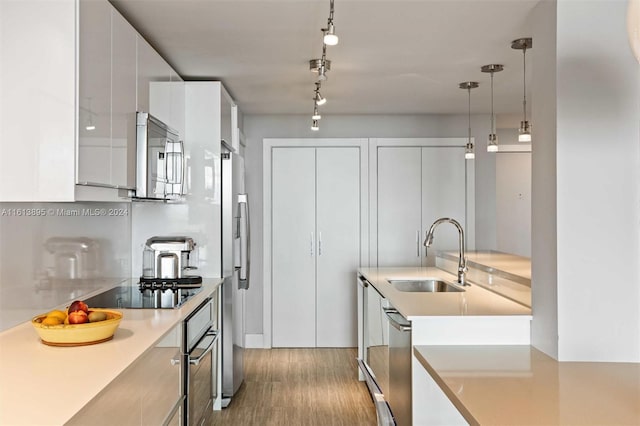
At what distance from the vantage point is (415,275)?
14.7 feet

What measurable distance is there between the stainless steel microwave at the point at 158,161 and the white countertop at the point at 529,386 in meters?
1.60

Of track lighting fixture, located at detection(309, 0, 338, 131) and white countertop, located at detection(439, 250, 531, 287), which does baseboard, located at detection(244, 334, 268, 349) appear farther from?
track lighting fixture, located at detection(309, 0, 338, 131)

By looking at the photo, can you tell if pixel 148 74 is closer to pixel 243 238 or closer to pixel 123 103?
pixel 123 103

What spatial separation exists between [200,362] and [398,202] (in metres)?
3.28

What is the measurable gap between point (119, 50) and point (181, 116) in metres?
1.32

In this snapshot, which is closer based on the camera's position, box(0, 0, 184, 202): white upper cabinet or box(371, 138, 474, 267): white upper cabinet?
box(0, 0, 184, 202): white upper cabinet

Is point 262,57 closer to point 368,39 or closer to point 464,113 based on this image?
point 368,39

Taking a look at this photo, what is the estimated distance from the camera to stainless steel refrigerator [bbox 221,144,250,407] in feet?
13.8

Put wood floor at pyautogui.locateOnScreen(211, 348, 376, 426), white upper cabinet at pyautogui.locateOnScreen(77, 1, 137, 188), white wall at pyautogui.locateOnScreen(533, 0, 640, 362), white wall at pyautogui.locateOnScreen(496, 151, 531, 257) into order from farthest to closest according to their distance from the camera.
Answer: white wall at pyautogui.locateOnScreen(496, 151, 531, 257) → wood floor at pyautogui.locateOnScreen(211, 348, 376, 426) → white wall at pyautogui.locateOnScreen(533, 0, 640, 362) → white upper cabinet at pyautogui.locateOnScreen(77, 1, 137, 188)

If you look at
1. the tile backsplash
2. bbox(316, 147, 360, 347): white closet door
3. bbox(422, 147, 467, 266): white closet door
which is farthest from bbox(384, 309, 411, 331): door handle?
bbox(422, 147, 467, 266): white closet door

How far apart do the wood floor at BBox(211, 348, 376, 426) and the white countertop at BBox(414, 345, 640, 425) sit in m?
1.63

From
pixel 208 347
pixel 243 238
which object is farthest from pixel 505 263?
pixel 208 347

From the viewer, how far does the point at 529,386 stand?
198 cm

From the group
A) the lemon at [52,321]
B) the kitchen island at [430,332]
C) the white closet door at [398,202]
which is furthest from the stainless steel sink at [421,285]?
the lemon at [52,321]
